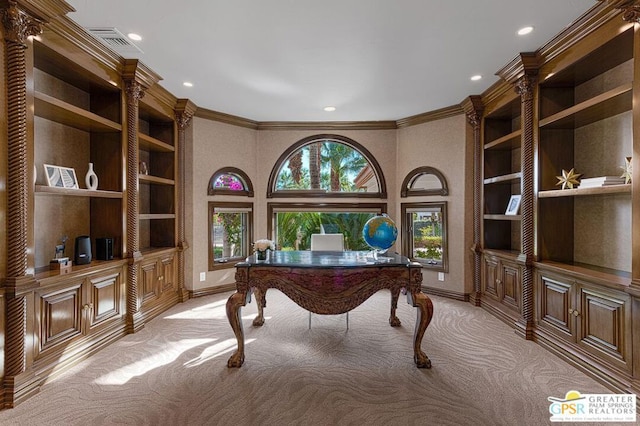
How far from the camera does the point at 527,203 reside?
341 centimetres

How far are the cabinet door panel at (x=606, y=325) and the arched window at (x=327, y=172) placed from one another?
3.37m

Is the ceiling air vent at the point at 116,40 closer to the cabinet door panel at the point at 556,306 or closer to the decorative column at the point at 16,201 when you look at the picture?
the decorative column at the point at 16,201

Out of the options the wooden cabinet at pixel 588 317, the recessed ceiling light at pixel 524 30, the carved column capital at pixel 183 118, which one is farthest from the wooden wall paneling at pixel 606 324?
the carved column capital at pixel 183 118

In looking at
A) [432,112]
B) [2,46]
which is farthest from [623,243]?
[2,46]

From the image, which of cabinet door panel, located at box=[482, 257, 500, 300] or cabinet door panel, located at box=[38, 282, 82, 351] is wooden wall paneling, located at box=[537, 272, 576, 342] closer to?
cabinet door panel, located at box=[482, 257, 500, 300]

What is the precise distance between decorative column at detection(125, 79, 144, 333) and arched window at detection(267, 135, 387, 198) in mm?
2372

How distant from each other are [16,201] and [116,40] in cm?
161

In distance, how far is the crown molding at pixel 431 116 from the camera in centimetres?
470

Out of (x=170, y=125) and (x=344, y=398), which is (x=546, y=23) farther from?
(x=170, y=125)

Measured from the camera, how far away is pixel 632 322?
2223 mm

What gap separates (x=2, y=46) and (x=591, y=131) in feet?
15.6

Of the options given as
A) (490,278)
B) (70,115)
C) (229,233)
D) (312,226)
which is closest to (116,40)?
(70,115)

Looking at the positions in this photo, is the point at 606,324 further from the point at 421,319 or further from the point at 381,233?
the point at 381,233

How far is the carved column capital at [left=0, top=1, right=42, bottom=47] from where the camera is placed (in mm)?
2180
